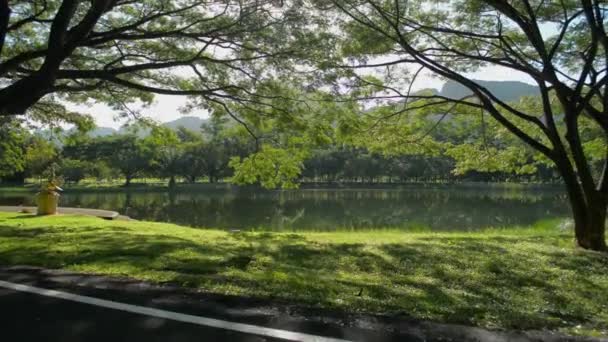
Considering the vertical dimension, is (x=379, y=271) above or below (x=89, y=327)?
below

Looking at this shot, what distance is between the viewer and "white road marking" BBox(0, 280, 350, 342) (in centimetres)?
373

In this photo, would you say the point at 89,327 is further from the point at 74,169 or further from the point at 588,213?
the point at 74,169

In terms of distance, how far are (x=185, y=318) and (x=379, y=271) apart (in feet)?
11.9

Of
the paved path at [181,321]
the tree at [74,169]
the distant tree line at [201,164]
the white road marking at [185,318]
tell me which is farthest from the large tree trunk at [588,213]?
the tree at [74,169]

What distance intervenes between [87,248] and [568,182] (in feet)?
32.6

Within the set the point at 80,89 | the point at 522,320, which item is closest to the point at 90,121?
the point at 80,89

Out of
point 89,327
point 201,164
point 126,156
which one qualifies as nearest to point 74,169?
point 126,156

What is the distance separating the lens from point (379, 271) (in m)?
7.00

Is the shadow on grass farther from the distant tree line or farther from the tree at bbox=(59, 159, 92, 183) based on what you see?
the tree at bbox=(59, 159, 92, 183)

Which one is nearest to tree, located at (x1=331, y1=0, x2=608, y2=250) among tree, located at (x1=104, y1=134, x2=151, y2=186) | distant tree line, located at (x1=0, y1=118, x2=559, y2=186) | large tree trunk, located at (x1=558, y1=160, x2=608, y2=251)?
large tree trunk, located at (x1=558, y1=160, x2=608, y2=251)

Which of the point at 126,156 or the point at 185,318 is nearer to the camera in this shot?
the point at 185,318

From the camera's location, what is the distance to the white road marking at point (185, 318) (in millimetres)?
3727

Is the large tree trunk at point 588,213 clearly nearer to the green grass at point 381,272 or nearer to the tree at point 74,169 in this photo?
the green grass at point 381,272

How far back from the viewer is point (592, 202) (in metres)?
10.1
